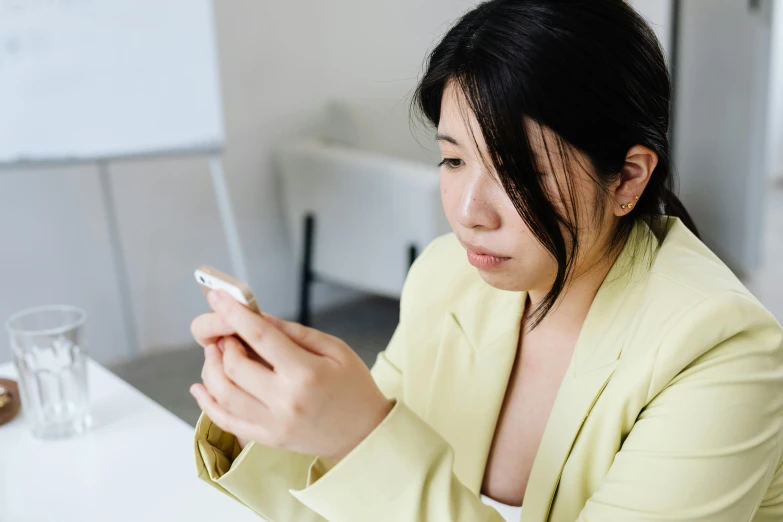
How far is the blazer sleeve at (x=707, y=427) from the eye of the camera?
666mm

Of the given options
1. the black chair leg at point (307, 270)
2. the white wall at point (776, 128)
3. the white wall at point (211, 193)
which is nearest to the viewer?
the white wall at point (211, 193)

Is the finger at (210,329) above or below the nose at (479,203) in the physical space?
below

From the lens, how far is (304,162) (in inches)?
109

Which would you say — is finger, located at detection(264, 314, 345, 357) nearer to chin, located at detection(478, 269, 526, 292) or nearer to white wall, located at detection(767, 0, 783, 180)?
chin, located at detection(478, 269, 526, 292)

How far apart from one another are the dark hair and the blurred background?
1.54m

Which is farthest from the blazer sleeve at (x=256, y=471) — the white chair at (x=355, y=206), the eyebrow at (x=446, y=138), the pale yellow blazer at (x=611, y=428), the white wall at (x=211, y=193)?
the white wall at (x=211, y=193)

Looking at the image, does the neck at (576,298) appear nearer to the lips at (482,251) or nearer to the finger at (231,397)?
the lips at (482,251)

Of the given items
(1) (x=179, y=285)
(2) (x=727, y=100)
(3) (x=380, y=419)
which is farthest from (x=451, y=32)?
(2) (x=727, y=100)

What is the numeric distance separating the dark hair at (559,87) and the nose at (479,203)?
0.06 ft

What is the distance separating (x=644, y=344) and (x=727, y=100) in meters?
2.75

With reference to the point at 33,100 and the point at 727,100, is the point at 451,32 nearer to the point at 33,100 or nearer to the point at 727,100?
the point at 33,100

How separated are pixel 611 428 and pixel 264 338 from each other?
1.11ft

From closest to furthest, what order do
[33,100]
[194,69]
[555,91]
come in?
[555,91] < [33,100] < [194,69]

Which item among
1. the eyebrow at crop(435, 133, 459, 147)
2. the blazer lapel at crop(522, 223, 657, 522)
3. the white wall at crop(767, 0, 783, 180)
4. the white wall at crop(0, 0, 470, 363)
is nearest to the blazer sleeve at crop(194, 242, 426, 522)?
the blazer lapel at crop(522, 223, 657, 522)
